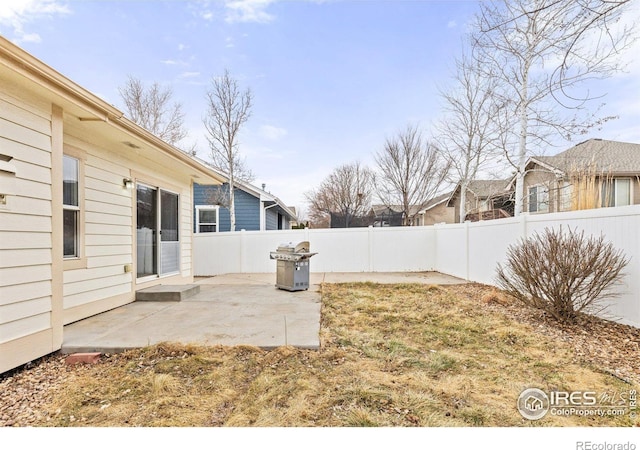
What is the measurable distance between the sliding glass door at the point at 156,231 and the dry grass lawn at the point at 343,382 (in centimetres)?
307

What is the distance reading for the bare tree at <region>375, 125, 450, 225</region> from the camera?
16141mm

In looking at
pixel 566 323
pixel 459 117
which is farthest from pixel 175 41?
pixel 459 117

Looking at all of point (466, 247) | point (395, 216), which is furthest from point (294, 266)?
point (395, 216)

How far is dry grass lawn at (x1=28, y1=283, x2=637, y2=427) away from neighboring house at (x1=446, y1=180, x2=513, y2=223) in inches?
387

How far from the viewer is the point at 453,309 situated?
16.5ft

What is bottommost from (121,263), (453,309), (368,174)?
(453,309)

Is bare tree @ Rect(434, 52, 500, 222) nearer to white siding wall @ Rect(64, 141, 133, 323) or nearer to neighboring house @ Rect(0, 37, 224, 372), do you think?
neighboring house @ Rect(0, 37, 224, 372)

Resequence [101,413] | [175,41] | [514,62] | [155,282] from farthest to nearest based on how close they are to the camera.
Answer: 1. [514,62]
2. [175,41]
3. [155,282]
4. [101,413]

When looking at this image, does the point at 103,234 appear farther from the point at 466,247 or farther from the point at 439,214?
the point at 439,214

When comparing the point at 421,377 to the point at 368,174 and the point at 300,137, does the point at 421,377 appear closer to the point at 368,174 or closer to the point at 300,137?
the point at 300,137

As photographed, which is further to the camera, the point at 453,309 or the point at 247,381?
the point at 453,309

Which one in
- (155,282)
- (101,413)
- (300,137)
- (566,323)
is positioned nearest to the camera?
(101,413)
